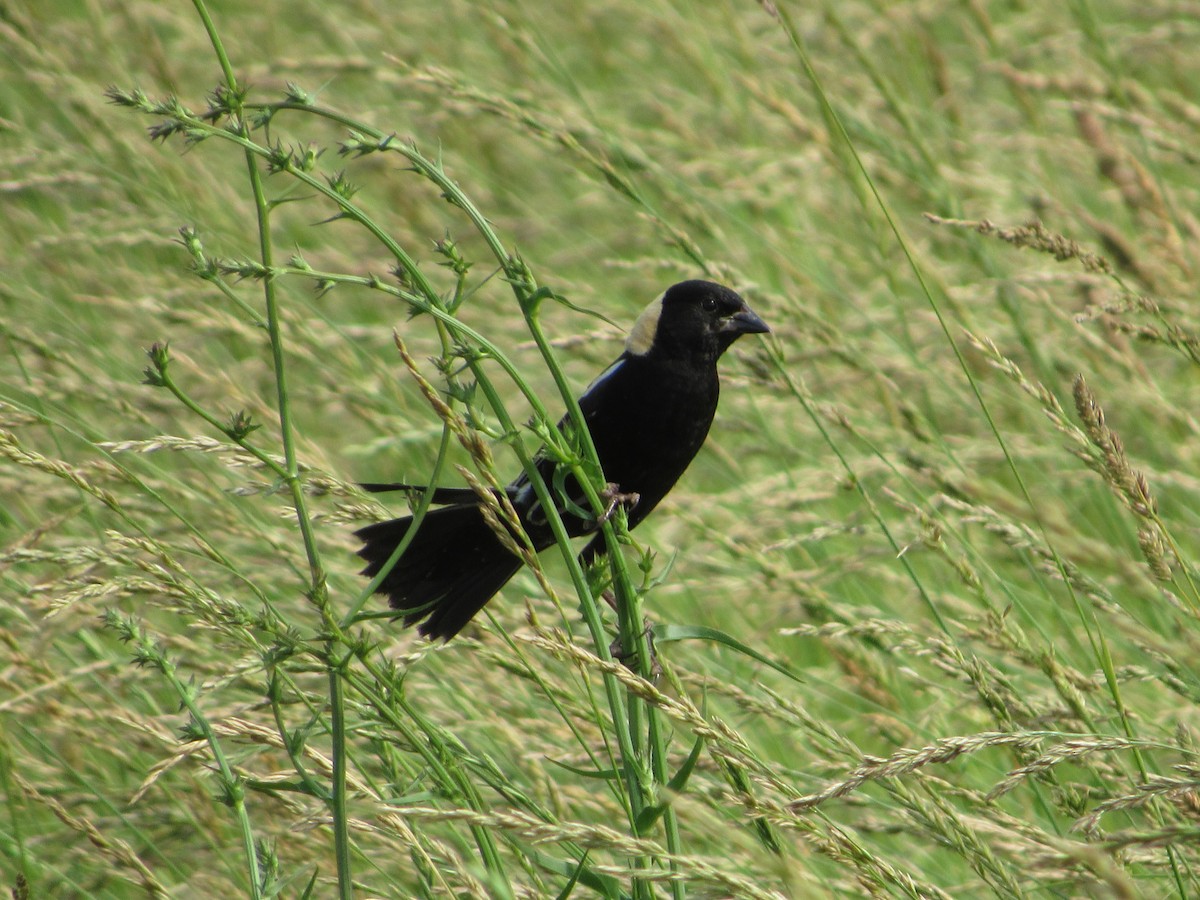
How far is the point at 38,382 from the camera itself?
2.33 m

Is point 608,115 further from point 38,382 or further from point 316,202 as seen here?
point 38,382

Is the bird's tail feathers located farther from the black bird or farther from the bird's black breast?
the bird's black breast

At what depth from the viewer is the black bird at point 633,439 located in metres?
2.09

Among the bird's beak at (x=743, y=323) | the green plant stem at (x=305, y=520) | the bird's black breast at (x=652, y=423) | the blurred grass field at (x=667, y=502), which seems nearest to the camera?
the green plant stem at (x=305, y=520)

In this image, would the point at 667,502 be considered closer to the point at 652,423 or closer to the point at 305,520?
the point at 652,423

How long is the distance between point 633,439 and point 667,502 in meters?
0.37

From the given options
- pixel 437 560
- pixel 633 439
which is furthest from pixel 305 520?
pixel 633 439

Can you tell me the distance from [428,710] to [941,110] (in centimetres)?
261

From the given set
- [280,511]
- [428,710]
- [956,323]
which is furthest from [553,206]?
[280,511]

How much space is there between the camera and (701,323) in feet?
8.62

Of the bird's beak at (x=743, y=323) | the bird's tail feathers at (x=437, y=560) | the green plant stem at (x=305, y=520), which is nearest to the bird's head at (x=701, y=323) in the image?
the bird's beak at (x=743, y=323)

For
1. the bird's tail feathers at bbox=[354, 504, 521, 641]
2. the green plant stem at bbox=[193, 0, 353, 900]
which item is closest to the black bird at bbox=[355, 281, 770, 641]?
the bird's tail feathers at bbox=[354, 504, 521, 641]

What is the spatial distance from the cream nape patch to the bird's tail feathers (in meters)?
0.70

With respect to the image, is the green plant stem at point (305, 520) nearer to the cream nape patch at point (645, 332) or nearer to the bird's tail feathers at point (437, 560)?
the bird's tail feathers at point (437, 560)
